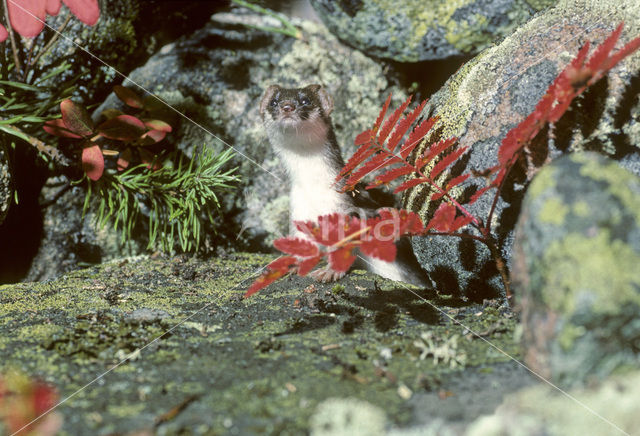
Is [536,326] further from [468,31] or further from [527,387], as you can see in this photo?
[468,31]

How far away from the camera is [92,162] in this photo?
2.55 m

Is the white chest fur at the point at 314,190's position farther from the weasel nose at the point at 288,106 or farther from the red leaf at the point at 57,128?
the red leaf at the point at 57,128

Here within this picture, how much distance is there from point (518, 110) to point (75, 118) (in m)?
1.91

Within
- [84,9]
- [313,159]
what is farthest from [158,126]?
[313,159]

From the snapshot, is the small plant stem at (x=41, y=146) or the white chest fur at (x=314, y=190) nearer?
the small plant stem at (x=41, y=146)

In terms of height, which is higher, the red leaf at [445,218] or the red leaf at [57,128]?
the red leaf at [57,128]

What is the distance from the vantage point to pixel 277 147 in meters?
3.09

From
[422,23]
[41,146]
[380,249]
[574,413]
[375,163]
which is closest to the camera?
[574,413]

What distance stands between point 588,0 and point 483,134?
0.64 metres

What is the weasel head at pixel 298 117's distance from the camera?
2.89m

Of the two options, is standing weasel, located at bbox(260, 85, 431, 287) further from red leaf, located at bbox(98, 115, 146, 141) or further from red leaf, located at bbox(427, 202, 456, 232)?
red leaf, located at bbox(427, 202, 456, 232)

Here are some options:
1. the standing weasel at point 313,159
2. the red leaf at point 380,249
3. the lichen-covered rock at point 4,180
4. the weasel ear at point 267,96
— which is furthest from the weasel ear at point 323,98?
the red leaf at point 380,249

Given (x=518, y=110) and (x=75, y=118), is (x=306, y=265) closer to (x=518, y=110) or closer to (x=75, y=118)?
(x=518, y=110)

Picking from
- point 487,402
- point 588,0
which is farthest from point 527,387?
point 588,0
